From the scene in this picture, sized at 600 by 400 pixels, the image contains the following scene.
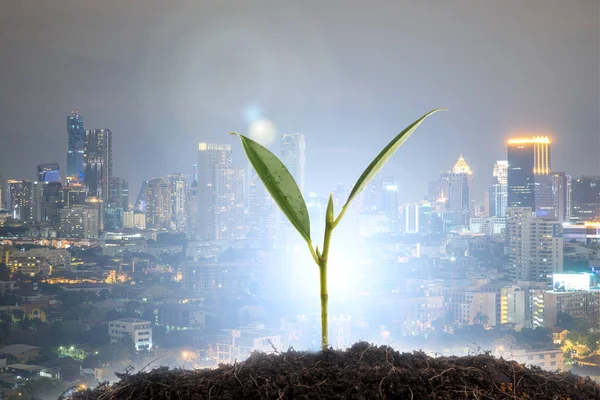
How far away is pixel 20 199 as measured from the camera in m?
6.22

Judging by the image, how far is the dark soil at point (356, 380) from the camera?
0.94m

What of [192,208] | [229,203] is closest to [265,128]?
[229,203]

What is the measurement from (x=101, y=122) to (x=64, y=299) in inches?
82.3

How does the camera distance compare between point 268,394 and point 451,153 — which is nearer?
point 268,394

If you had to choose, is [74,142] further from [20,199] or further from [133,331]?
[133,331]

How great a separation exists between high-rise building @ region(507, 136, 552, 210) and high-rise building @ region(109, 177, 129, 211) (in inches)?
196

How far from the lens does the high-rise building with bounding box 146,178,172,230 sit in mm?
7074

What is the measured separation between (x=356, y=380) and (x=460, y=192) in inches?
298

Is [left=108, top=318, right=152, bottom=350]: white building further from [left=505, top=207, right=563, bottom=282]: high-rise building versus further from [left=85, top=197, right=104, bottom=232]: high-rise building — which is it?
[left=505, top=207, right=563, bottom=282]: high-rise building

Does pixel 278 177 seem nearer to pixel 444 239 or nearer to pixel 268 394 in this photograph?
pixel 268 394

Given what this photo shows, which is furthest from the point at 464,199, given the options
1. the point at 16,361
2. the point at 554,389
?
the point at 554,389

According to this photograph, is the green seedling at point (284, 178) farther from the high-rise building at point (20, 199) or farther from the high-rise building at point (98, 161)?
the high-rise building at point (98, 161)

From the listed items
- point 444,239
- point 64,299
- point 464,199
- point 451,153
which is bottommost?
point 64,299

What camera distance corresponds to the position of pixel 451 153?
25.7 ft
